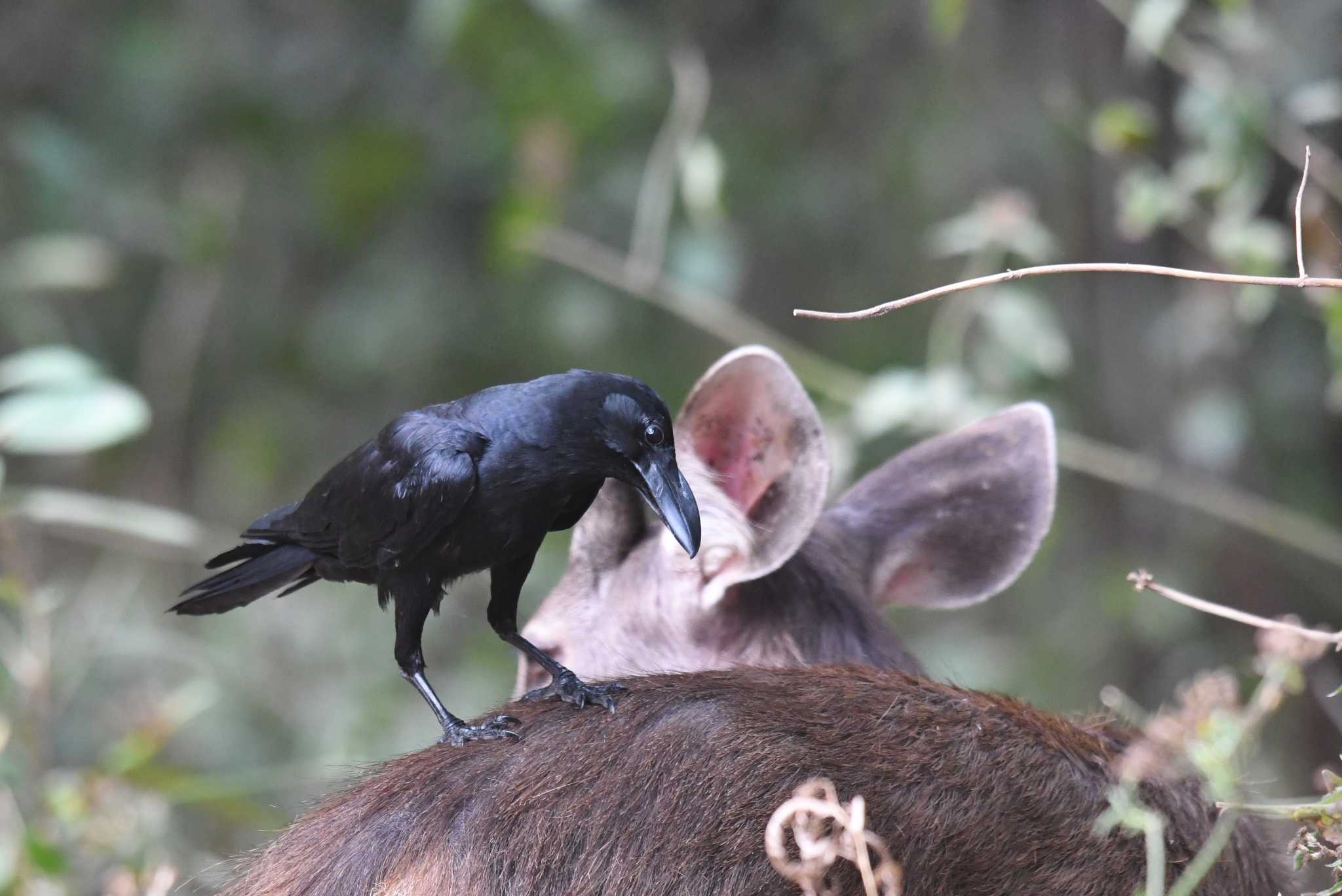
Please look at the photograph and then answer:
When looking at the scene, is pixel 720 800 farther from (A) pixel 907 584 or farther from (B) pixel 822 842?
(A) pixel 907 584

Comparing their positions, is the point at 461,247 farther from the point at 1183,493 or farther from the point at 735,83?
the point at 1183,493

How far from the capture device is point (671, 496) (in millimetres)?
2166

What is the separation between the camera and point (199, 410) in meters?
7.58

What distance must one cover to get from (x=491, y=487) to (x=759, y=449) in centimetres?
56

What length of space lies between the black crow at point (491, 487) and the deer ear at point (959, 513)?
0.77 m

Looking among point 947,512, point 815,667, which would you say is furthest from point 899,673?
point 947,512

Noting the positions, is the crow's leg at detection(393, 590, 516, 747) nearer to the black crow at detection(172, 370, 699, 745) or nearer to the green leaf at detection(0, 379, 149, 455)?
the black crow at detection(172, 370, 699, 745)

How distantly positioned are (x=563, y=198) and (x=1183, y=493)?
2.79 meters

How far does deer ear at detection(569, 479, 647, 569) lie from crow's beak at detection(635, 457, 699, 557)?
52 cm

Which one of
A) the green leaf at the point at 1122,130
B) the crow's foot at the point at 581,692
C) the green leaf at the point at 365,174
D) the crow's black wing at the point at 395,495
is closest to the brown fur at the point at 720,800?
the crow's foot at the point at 581,692

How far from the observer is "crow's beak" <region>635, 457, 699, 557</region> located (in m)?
2.12

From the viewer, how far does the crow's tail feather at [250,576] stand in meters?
2.51

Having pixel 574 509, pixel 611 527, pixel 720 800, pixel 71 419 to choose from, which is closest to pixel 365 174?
pixel 71 419

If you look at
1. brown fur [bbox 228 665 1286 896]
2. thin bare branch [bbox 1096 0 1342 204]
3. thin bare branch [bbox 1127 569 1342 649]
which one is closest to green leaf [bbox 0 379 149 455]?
brown fur [bbox 228 665 1286 896]
